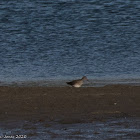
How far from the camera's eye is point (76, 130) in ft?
31.6

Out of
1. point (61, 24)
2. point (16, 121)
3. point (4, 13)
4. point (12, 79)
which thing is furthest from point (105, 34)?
point (16, 121)

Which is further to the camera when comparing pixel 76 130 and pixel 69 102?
pixel 69 102

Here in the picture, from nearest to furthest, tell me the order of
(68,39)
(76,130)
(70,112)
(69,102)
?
(76,130) < (70,112) < (69,102) < (68,39)

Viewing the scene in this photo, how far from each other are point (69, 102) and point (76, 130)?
7.90ft

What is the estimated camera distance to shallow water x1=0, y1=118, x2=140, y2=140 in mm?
9172

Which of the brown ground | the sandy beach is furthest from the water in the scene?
the sandy beach

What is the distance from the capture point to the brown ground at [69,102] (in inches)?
431

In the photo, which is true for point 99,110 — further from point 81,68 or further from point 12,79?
point 81,68

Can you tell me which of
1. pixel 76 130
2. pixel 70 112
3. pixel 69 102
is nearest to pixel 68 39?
pixel 69 102

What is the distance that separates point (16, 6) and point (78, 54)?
1297cm

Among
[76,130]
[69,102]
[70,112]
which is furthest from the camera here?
[69,102]

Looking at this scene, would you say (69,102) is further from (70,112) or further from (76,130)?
(76,130)

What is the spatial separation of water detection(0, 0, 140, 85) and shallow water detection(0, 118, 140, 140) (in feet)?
20.3

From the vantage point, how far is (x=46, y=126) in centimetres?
996
